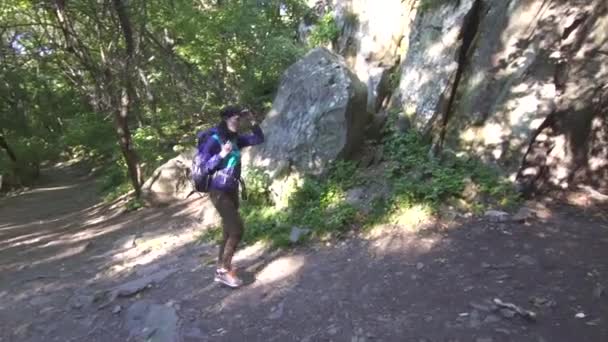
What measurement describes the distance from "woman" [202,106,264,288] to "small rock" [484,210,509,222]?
3176 mm

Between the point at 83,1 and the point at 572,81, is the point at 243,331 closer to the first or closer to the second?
the point at 572,81

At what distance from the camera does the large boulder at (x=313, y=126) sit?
8.07 meters

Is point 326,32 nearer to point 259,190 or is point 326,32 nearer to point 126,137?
point 126,137

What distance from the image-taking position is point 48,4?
1176cm

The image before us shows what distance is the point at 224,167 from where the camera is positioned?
5.04 metres

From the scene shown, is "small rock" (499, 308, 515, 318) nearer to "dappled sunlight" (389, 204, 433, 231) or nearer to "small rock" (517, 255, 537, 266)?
"small rock" (517, 255, 537, 266)

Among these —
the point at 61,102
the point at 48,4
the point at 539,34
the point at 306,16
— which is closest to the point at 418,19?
the point at 539,34

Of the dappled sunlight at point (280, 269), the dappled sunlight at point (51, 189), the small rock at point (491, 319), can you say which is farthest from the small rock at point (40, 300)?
the dappled sunlight at point (51, 189)

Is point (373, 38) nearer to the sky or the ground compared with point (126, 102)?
nearer to the sky

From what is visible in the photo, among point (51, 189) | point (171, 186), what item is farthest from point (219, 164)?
point (51, 189)

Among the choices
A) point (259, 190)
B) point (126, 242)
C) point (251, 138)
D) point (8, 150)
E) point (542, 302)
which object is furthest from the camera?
point (8, 150)

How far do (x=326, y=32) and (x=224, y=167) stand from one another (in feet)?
30.3

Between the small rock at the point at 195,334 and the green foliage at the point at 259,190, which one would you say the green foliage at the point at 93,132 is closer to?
the green foliage at the point at 259,190

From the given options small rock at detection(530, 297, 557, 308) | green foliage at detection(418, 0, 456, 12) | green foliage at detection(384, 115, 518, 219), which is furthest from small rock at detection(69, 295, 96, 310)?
green foliage at detection(418, 0, 456, 12)
